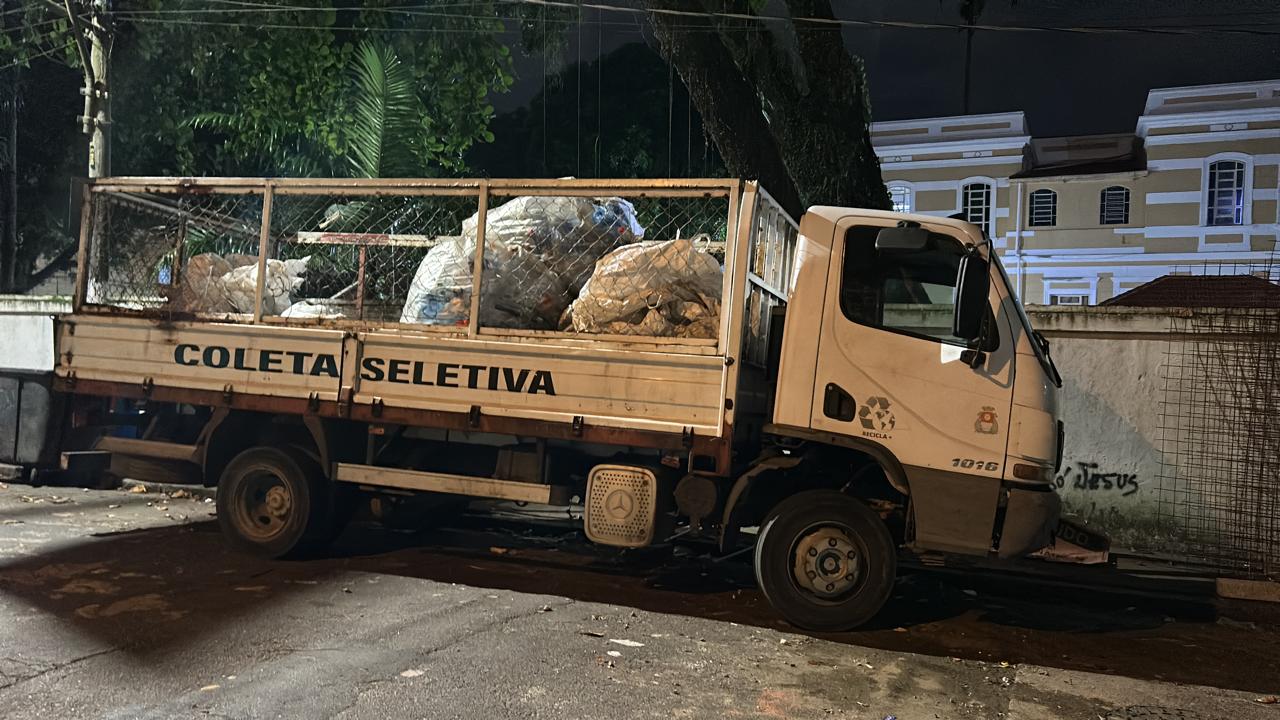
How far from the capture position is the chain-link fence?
614 cm

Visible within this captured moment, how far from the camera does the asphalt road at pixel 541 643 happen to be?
14.1ft

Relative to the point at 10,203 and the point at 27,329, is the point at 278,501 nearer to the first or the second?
the point at 27,329

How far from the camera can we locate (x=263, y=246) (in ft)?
23.1

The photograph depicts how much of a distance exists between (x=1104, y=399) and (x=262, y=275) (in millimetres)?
7149

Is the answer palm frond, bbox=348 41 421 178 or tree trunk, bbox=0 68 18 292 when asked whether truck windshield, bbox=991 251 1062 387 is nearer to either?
palm frond, bbox=348 41 421 178

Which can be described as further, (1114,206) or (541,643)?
(1114,206)

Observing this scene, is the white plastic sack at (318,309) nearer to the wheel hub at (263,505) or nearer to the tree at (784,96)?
the wheel hub at (263,505)

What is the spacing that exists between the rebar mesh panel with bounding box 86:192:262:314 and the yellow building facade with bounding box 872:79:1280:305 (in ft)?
80.5

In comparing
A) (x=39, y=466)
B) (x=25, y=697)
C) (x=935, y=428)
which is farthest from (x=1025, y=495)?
(x=39, y=466)

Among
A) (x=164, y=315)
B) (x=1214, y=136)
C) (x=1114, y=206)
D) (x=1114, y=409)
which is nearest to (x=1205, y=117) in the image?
(x=1214, y=136)

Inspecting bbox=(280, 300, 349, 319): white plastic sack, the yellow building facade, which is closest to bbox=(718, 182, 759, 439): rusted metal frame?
bbox=(280, 300, 349, 319): white plastic sack

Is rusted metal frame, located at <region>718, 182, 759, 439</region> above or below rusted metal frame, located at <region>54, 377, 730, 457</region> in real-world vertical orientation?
above

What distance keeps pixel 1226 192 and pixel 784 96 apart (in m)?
22.1

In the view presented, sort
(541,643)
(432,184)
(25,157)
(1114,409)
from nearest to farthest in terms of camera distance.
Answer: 1. (541,643)
2. (432,184)
3. (1114,409)
4. (25,157)
